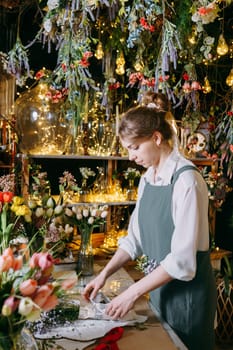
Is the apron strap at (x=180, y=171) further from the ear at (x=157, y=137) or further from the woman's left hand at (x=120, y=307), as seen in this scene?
the woman's left hand at (x=120, y=307)

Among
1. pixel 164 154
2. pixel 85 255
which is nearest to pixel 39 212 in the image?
pixel 85 255

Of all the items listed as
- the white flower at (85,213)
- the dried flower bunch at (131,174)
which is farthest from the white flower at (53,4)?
the dried flower bunch at (131,174)

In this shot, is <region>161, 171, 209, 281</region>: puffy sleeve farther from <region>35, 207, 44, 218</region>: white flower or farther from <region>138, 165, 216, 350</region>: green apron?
<region>35, 207, 44, 218</region>: white flower

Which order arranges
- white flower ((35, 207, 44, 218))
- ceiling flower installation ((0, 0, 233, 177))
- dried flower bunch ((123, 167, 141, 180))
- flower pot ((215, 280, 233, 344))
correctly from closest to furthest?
white flower ((35, 207, 44, 218)) → ceiling flower installation ((0, 0, 233, 177)) → flower pot ((215, 280, 233, 344)) → dried flower bunch ((123, 167, 141, 180))

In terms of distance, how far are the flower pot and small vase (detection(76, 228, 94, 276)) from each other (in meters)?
1.11

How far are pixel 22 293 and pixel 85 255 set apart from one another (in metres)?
1.28

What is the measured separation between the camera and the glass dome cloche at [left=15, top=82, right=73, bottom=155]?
2438mm

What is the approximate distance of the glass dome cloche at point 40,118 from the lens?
2438mm

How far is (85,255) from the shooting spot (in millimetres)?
2039

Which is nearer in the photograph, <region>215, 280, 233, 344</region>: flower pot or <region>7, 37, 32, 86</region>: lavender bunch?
<region>7, 37, 32, 86</region>: lavender bunch

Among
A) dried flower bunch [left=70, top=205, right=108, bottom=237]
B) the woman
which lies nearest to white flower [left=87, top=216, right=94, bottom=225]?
dried flower bunch [left=70, top=205, right=108, bottom=237]

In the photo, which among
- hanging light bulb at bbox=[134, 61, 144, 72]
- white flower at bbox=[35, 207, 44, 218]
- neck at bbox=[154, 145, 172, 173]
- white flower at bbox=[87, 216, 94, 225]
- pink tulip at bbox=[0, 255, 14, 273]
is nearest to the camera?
pink tulip at bbox=[0, 255, 14, 273]

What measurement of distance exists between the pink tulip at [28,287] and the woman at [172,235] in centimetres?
60

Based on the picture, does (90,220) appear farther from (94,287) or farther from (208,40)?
(208,40)
